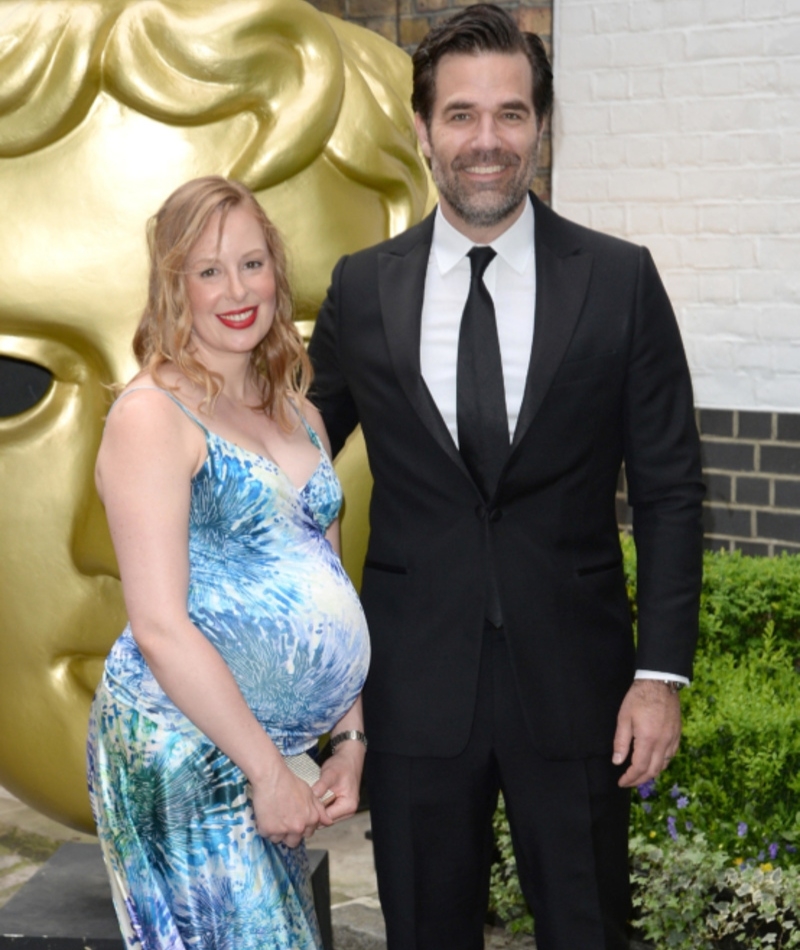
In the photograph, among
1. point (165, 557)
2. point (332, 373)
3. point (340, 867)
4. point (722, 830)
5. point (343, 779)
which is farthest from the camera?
point (340, 867)

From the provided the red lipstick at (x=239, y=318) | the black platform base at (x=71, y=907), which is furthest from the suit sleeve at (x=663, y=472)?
the black platform base at (x=71, y=907)

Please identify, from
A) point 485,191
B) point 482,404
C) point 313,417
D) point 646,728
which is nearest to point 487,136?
point 485,191

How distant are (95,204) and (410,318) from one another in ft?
2.51

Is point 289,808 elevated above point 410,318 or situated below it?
below

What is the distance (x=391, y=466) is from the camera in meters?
2.22

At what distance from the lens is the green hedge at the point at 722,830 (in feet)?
9.86

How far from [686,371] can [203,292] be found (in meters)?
0.79

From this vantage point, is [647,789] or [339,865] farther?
[339,865]

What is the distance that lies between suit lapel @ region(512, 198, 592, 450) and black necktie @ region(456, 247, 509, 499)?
35 millimetres

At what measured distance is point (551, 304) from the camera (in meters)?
2.18

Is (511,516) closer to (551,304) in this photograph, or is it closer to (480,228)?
(551,304)

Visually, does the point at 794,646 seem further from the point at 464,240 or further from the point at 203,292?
the point at 203,292

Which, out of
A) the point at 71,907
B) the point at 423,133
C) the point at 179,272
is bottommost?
the point at 71,907

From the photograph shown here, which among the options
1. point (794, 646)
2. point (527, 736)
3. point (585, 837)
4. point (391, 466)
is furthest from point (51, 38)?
point (794, 646)
